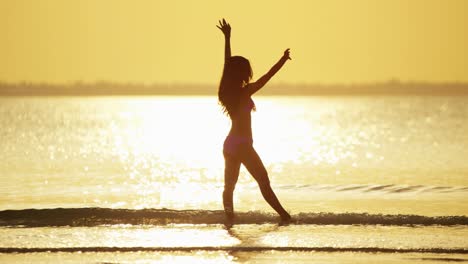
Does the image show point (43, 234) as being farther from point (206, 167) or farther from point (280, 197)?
point (206, 167)

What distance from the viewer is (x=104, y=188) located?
2283cm

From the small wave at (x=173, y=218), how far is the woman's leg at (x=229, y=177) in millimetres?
171

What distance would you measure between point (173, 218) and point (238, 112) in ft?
5.36

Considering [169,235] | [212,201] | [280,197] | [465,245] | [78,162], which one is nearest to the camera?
[465,245]

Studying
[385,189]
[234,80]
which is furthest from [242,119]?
[385,189]

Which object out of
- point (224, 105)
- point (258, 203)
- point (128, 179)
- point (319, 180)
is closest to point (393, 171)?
point (319, 180)

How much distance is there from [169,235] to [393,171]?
19.2 meters

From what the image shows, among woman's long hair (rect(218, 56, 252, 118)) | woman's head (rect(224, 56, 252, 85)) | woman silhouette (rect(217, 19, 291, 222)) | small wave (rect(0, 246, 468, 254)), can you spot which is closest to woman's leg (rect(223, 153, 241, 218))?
woman silhouette (rect(217, 19, 291, 222))

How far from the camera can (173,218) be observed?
46.5 ft

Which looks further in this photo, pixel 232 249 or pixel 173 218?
pixel 173 218

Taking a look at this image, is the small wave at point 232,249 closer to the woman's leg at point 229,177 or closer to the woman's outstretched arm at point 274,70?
the woman's leg at point 229,177

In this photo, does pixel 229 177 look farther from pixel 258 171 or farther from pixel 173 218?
pixel 173 218

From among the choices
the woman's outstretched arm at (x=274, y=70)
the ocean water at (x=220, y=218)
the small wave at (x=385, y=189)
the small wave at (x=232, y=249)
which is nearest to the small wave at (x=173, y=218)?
the ocean water at (x=220, y=218)

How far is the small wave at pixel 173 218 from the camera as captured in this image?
539 inches
